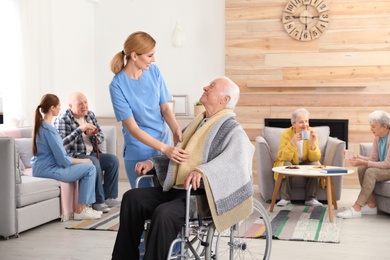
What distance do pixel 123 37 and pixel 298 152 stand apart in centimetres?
306

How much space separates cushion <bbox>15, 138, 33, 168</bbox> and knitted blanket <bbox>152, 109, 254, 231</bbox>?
296cm

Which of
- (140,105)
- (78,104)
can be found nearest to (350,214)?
(78,104)

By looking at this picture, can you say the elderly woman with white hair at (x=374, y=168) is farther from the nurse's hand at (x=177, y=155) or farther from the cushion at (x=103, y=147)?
the nurse's hand at (x=177, y=155)

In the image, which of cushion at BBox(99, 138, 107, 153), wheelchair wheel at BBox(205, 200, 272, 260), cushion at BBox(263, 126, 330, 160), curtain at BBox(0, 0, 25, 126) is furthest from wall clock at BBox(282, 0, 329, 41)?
curtain at BBox(0, 0, 25, 126)

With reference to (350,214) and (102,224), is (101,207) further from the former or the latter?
(350,214)

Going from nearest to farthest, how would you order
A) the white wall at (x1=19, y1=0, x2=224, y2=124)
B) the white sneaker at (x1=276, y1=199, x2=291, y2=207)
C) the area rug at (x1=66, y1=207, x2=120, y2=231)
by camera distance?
the area rug at (x1=66, y1=207, x2=120, y2=231)
the white sneaker at (x1=276, y1=199, x2=291, y2=207)
the white wall at (x1=19, y1=0, x2=224, y2=124)

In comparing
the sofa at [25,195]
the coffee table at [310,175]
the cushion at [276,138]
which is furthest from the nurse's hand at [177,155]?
the cushion at [276,138]

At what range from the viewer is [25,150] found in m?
6.27

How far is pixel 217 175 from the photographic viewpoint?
3330mm

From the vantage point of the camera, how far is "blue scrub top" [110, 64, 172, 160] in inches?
147

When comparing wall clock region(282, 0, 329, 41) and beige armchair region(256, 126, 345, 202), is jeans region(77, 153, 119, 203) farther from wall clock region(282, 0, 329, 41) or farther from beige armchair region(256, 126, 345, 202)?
wall clock region(282, 0, 329, 41)

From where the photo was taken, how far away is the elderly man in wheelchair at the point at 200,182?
3.28 meters

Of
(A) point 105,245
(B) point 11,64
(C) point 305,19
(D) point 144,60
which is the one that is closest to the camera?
(D) point 144,60

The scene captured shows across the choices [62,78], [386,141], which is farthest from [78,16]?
[386,141]
